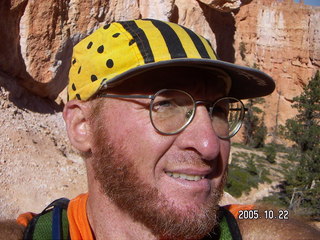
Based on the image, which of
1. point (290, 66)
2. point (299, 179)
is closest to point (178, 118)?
point (299, 179)

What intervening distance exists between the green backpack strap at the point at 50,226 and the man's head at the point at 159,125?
20cm

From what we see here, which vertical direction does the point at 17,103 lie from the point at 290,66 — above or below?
above

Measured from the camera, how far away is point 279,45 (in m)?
28.2

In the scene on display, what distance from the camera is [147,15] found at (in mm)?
9383

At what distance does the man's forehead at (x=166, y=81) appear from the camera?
134cm

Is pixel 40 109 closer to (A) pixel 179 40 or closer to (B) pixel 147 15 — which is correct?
(B) pixel 147 15

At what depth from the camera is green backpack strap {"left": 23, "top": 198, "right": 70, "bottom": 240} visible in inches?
50.4

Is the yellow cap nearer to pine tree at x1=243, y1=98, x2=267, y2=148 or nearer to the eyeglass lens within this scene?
the eyeglass lens

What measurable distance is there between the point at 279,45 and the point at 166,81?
29095mm

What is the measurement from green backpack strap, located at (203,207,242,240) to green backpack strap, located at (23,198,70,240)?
568 mm

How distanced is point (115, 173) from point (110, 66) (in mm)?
418

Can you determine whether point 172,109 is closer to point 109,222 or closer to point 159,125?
point 159,125

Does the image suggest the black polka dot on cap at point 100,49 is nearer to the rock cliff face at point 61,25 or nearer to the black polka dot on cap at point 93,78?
the black polka dot on cap at point 93,78

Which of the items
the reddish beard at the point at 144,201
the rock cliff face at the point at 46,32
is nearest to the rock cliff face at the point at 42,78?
the rock cliff face at the point at 46,32
